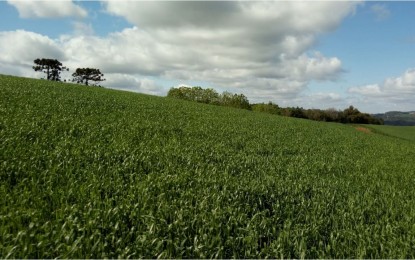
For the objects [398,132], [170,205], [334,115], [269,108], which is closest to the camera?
[170,205]

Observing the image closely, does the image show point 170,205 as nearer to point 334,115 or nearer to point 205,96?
point 205,96

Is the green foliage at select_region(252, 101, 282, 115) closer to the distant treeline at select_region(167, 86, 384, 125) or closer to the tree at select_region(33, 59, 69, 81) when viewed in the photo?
the distant treeline at select_region(167, 86, 384, 125)

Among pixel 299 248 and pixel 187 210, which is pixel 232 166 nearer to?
pixel 187 210

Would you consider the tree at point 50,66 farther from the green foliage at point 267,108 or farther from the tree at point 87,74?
the green foliage at point 267,108

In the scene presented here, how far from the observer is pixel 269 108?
147 metres

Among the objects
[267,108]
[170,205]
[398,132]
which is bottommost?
[398,132]

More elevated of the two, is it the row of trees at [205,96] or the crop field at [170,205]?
the row of trees at [205,96]

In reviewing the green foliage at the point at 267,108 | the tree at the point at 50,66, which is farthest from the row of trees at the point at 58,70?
the green foliage at the point at 267,108

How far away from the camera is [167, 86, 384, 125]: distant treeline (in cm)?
11919

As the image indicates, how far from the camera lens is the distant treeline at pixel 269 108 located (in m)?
119

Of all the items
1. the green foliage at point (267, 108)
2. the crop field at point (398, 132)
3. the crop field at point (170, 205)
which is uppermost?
the green foliage at point (267, 108)

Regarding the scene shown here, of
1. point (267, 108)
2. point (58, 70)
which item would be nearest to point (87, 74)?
point (58, 70)

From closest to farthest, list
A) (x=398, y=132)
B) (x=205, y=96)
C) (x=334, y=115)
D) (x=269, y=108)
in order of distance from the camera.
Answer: (x=398, y=132)
(x=205, y=96)
(x=334, y=115)
(x=269, y=108)

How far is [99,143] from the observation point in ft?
40.2
